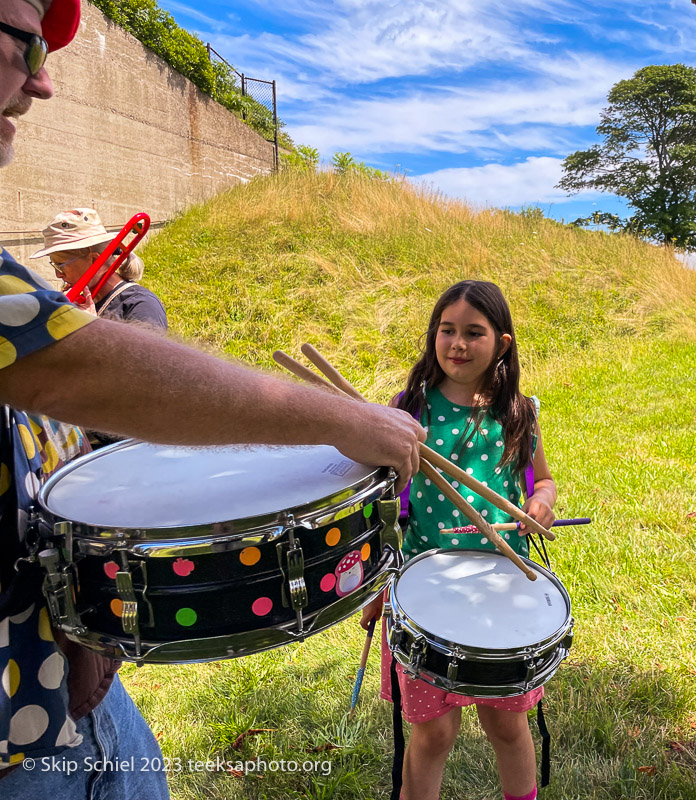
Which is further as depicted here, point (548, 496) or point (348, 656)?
point (348, 656)

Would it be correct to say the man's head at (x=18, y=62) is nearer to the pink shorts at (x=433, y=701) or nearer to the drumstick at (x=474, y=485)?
the drumstick at (x=474, y=485)

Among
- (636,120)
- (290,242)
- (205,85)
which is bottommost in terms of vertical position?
(290,242)

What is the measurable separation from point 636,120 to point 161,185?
1188 inches

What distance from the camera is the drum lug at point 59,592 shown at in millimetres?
974

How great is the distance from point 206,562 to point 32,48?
2.85 ft

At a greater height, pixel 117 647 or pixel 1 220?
pixel 1 220

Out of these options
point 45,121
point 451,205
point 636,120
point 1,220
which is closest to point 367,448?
point 1,220

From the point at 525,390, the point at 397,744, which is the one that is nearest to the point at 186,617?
the point at 397,744

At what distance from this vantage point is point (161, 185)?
12.2m

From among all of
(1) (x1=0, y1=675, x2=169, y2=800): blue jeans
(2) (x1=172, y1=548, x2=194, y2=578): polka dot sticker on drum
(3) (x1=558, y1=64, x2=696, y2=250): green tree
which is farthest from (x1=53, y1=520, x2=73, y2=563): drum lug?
(3) (x1=558, y1=64, x2=696, y2=250): green tree

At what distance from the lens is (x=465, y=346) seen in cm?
205

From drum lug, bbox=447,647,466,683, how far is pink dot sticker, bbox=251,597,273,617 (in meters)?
0.60

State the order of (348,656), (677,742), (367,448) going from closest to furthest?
(367,448), (677,742), (348,656)

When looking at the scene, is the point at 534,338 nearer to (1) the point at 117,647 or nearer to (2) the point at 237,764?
(2) the point at 237,764
